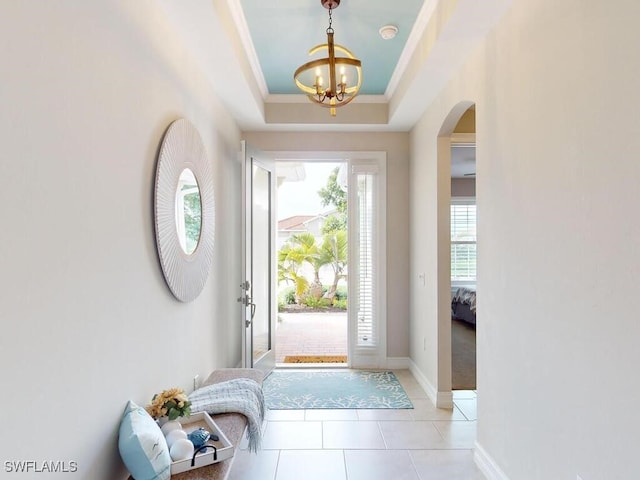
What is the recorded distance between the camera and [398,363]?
4.10 meters

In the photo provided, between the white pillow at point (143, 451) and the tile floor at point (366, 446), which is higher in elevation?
the white pillow at point (143, 451)

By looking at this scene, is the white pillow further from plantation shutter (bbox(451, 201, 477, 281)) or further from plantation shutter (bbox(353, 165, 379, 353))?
plantation shutter (bbox(451, 201, 477, 281))

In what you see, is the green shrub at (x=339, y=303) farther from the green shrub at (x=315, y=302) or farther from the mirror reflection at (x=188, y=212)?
the mirror reflection at (x=188, y=212)

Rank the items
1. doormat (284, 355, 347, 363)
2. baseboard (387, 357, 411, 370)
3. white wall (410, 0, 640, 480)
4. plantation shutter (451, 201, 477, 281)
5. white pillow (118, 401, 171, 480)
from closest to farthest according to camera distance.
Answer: white wall (410, 0, 640, 480) < white pillow (118, 401, 171, 480) < baseboard (387, 357, 411, 370) < doormat (284, 355, 347, 363) < plantation shutter (451, 201, 477, 281)

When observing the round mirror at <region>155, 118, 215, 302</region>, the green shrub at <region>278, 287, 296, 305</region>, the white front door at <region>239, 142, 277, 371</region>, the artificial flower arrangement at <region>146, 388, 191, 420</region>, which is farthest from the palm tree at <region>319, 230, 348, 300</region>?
the artificial flower arrangement at <region>146, 388, 191, 420</region>

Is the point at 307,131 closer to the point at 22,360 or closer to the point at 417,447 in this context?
the point at 417,447

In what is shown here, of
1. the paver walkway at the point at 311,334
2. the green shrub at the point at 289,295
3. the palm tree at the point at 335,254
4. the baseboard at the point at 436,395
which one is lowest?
the paver walkway at the point at 311,334

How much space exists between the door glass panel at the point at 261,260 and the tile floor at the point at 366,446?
33.1 inches

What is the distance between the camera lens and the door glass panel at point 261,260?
3.57 m

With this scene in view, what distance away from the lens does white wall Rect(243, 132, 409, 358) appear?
4.11 meters

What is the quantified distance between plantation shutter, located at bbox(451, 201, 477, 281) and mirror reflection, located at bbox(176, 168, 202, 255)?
5875 mm

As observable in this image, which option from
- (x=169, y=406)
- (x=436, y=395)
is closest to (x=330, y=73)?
(x=169, y=406)

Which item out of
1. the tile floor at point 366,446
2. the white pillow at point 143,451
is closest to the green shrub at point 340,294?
the tile floor at point 366,446

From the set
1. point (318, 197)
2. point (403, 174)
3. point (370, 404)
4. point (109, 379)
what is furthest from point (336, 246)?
point (109, 379)
